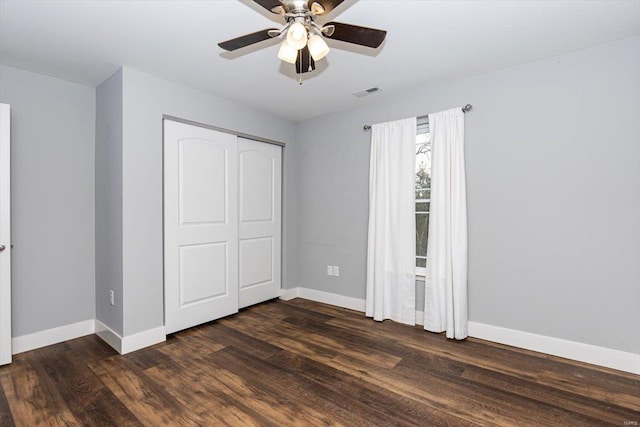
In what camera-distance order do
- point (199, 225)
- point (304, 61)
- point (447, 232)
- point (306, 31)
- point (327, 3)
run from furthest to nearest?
point (199, 225) → point (447, 232) → point (304, 61) → point (306, 31) → point (327, 3)

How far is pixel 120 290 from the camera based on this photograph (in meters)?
2.76

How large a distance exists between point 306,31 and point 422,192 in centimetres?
221

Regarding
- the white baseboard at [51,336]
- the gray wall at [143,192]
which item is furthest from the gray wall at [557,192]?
the white baseboard at [51,336]

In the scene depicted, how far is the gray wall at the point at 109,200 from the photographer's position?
278cm

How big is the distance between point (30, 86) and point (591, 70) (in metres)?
4.72

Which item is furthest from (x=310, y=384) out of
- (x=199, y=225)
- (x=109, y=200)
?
(x=109, y=200)

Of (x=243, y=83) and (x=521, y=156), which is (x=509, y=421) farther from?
(x=243, y=83)

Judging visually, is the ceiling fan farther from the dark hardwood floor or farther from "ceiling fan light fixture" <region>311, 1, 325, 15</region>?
the dark hardwood floor

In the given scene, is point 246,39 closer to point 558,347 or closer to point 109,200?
point 109,200

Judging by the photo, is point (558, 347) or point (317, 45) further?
point (558, 347)

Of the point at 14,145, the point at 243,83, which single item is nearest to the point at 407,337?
the point at 243,83

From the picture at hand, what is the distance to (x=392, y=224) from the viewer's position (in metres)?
3.45

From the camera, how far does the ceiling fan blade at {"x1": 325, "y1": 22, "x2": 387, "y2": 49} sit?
1677 millimetres

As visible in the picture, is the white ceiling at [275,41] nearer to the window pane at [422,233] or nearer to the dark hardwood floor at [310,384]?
the window pane at [422,233]
